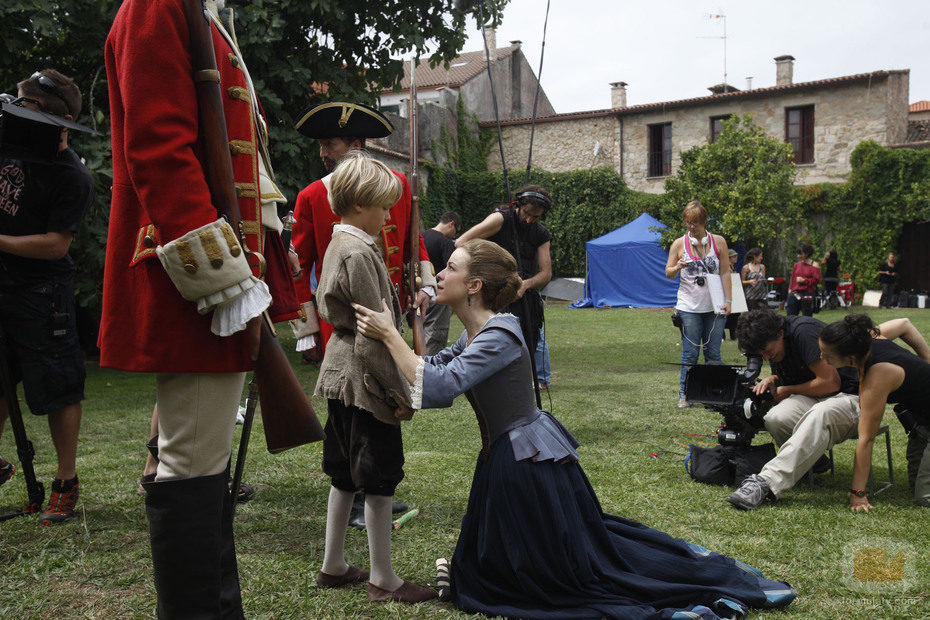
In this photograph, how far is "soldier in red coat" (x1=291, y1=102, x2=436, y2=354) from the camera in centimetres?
343

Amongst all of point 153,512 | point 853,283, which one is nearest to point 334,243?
point 153,512

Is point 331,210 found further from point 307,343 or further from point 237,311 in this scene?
point 237,311

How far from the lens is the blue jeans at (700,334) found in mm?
6941

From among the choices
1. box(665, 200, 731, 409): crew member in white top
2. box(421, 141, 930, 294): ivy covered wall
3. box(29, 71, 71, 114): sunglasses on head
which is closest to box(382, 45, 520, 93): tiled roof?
box(421, 141, 930, 294): ivy covered wall

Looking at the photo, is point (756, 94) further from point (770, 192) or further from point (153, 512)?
point (153, 512)

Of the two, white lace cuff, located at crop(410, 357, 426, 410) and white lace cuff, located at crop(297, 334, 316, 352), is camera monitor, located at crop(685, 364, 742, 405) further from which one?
white lace cuff, located at crop(410, 357, 426, 410)

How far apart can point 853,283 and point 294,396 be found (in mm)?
25533

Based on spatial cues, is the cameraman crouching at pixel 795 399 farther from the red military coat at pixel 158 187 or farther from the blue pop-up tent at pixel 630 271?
the blue pop-up tent at pixel 630 271

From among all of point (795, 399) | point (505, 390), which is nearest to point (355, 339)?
point (505, 390)

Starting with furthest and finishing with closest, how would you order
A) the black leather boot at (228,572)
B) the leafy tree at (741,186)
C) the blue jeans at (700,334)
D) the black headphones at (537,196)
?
the leafy tree at (741,186) < the blue jeans at (700,334) < the black headphones at (537,196) < the black leather boot at (228,572)

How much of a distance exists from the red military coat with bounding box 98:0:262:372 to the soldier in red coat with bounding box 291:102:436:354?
132 centimetres

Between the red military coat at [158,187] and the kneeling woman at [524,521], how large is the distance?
0.76 m

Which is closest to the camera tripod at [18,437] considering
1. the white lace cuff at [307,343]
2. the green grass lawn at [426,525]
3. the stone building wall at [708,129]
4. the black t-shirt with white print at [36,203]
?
the green grass lawn at [426,525]

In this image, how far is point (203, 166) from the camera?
1962 mm
